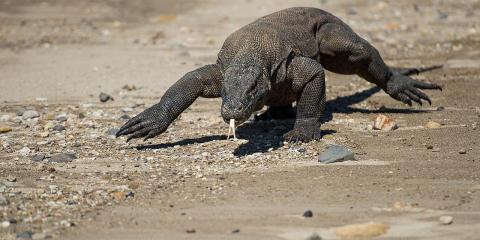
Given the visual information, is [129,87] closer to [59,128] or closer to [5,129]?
[59,128]

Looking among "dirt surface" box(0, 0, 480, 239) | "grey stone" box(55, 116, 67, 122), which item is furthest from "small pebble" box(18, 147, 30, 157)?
"grey stone" box(55, 116, 67, 122)

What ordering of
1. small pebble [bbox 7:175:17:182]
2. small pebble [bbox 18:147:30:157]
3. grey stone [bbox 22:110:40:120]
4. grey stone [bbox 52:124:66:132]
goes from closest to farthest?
small pebble [bbox 7:175:17:182] → small pebble [bbox 18:147:30:157] → grey stone [bbox 52:124:66:132] → grey stone [bbox 22:110:40:120]

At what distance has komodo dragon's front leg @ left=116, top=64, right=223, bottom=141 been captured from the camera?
8148 mm

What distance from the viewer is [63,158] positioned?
302 inches

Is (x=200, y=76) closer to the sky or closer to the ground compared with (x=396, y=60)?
closer to the sky

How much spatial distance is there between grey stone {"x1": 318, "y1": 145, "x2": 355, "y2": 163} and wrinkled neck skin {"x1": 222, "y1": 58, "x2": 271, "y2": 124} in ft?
2.23

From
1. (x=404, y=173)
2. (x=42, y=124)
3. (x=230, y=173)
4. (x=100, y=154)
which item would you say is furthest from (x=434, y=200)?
(x=42, y=124)

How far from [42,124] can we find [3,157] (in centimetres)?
136

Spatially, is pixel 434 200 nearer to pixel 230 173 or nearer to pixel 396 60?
pixel 230 173

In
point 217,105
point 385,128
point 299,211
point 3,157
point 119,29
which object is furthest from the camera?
point 119,29

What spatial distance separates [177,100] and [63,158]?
44.7 inches

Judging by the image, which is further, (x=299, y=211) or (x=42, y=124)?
(x=42, y=124)

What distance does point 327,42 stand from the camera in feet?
29.8

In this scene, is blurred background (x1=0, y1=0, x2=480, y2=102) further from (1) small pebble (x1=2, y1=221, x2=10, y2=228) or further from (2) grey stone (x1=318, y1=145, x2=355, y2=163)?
(1) small pebble (x1=2, y1=221, x2=10, y2=228)
